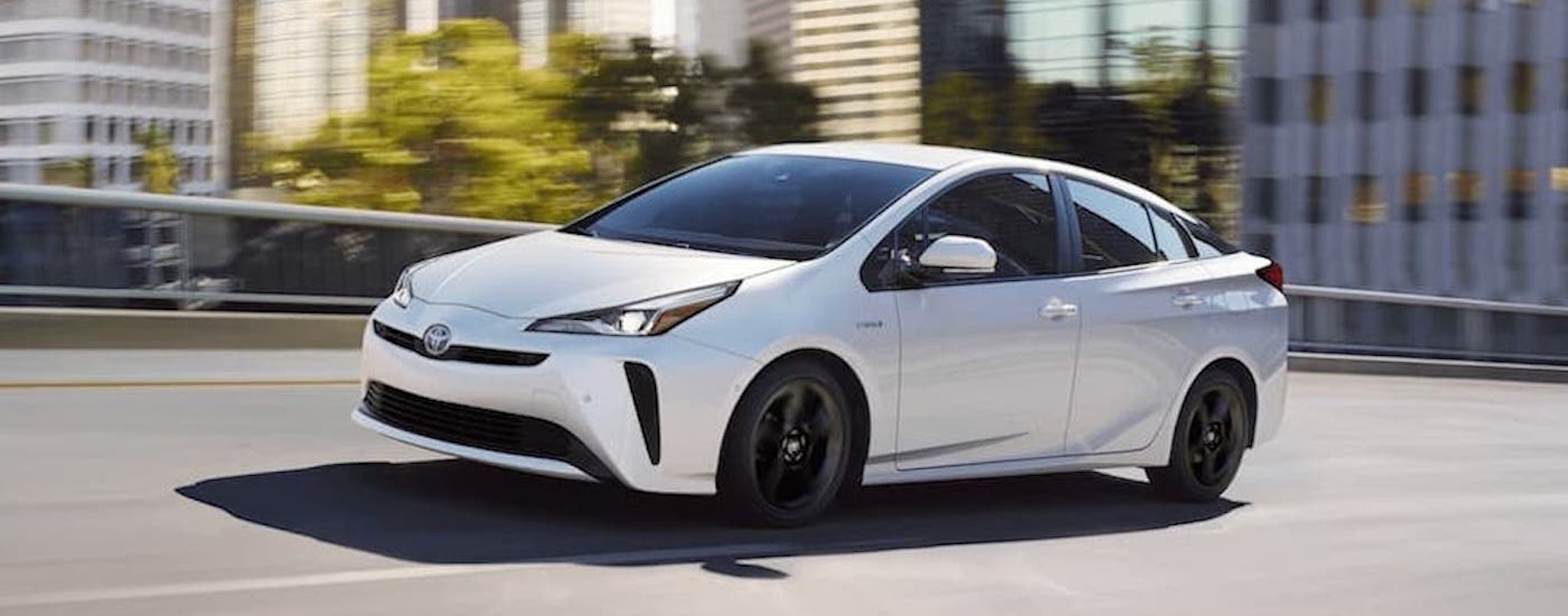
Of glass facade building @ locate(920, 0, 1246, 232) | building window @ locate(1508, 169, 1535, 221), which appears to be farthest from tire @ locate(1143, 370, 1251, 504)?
building window @ locate(1508, 169, 1535, 221)

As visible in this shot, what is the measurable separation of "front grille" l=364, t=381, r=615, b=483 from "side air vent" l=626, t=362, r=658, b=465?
206mm

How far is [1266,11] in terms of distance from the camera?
89.2 m

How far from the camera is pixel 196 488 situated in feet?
26.8

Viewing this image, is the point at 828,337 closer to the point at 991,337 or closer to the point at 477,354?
the point at 991,337

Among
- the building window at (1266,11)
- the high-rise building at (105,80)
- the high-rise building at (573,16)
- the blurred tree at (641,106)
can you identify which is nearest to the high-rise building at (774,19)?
the high-rise building at (573,16)

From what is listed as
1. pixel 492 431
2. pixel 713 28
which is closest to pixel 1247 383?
pixel 492 431

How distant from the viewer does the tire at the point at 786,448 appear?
24.9ft

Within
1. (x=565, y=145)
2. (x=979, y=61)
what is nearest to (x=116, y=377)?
(x=565, y=145)

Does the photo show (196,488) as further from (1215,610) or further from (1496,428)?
(1496,428)

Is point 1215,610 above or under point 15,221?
under

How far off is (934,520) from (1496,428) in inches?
364

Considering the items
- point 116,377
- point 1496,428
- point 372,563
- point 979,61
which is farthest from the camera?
point 979,61

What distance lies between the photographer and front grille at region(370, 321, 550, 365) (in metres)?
7.41

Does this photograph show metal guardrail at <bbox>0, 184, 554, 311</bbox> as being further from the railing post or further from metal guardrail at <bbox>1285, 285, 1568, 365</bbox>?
the railing post
